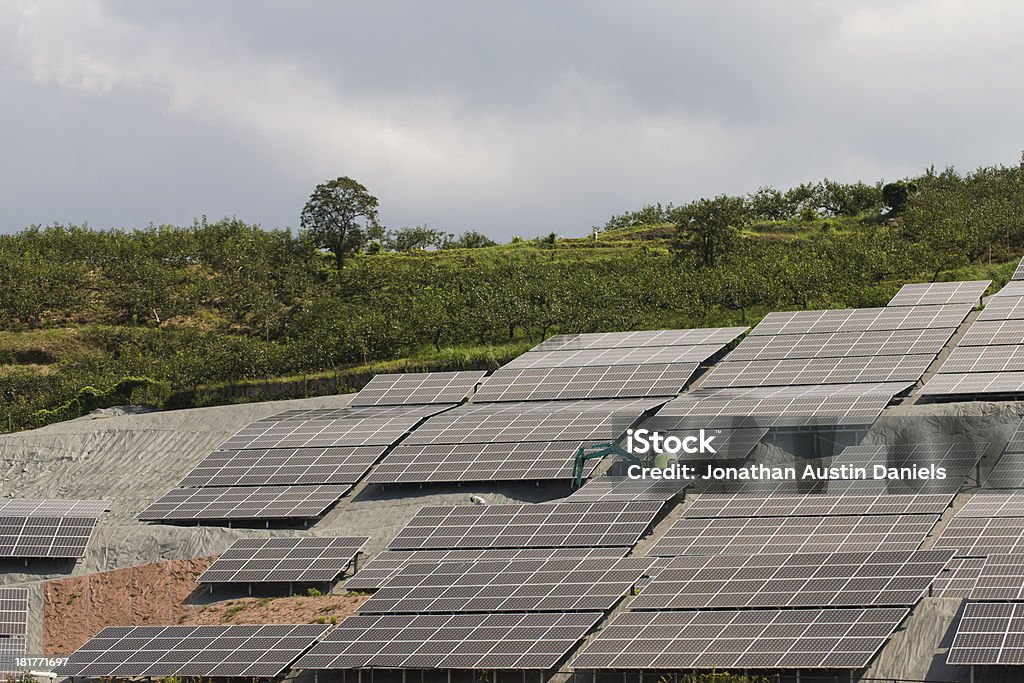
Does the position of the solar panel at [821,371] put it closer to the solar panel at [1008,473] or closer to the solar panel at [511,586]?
the solar panel at [1008,473]

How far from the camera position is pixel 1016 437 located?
6034cm

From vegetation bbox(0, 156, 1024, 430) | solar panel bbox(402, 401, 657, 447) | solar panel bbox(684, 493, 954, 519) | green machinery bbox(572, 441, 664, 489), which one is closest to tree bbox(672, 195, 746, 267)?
vegetation bbox(0, 156, 1024, 430)

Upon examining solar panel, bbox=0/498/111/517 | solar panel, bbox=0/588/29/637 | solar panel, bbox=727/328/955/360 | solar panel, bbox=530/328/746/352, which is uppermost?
solar panel, bbox=530/328/746/352

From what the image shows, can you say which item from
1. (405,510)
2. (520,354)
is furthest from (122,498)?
(520,354)

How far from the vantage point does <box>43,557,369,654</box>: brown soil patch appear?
2183 inches

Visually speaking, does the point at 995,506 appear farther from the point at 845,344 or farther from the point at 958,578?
the point at 845,344

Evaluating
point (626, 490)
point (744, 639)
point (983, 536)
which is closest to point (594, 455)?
point (626, 490)

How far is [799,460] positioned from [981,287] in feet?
81.8

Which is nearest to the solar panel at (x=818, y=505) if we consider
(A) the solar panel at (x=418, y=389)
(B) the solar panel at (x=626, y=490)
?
(B) the solar panel at (x=626, y=490)

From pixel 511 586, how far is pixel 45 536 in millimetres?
22883

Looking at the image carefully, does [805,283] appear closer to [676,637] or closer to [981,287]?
[981,287]

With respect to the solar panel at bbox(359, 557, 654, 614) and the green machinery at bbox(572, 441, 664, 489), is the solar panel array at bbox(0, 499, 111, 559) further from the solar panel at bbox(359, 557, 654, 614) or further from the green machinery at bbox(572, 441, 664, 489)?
the green machinery at bbox(572, 441, 664, 489)

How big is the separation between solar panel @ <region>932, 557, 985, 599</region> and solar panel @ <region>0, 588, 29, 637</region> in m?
35.4

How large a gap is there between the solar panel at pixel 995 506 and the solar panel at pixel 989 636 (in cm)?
840
